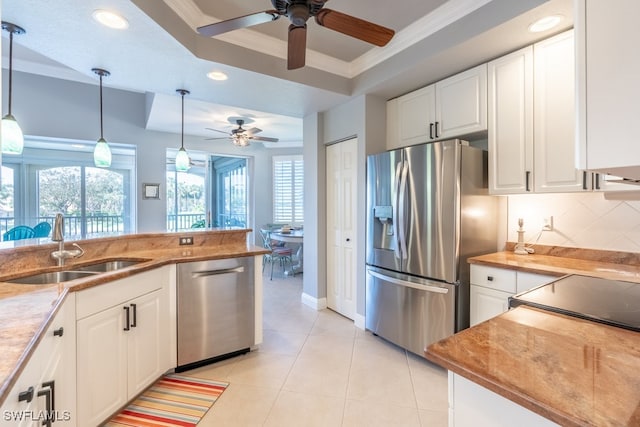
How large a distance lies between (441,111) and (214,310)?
2.59 meters

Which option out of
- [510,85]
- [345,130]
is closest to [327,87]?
[345,130]

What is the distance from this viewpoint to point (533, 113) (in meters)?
2.12

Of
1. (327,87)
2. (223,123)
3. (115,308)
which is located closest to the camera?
(115,308)

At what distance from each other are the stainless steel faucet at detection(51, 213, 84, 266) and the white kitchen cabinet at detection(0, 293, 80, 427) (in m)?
0.66

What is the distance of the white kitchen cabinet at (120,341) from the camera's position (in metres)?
1.59

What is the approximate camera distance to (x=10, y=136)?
1.90 m

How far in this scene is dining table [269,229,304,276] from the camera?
4944 millimetres

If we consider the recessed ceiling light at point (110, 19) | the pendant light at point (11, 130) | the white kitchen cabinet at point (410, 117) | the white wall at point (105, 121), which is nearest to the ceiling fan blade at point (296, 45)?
the recessed ceiling light at point (110, 19)

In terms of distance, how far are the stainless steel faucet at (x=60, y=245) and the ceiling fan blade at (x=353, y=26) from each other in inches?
80.1

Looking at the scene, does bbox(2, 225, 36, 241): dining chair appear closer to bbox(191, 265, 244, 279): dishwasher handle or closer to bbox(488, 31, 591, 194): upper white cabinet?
bbox(191, 265, 244, 279): dishwasher handle

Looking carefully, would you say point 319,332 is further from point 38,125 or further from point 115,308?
point 38,125

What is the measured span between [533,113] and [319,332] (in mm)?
2641

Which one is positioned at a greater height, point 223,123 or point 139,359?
point 223,123

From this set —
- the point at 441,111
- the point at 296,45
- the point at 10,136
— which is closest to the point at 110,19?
the point at 10,136
